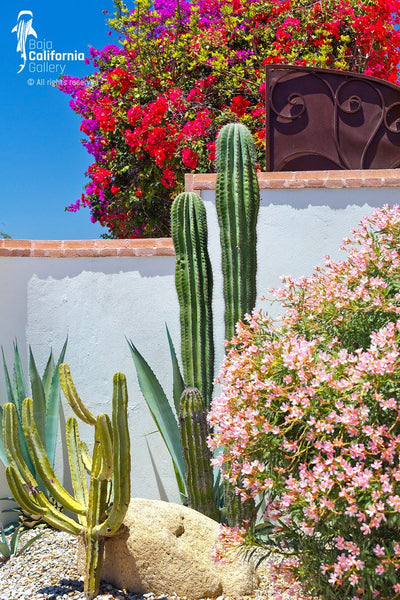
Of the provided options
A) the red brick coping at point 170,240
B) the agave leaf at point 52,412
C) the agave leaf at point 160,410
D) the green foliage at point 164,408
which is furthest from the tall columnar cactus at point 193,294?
the agave leaf at point 52,412

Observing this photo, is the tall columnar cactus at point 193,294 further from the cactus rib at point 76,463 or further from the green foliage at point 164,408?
the cactus rib at point 76,463

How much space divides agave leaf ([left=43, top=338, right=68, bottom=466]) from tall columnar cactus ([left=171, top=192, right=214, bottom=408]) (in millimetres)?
1447

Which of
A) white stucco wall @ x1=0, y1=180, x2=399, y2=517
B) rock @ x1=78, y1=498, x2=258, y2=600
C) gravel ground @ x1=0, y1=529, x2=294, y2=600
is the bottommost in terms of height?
gravel ground @ x1=0, y1=529, x2=294, y2=600

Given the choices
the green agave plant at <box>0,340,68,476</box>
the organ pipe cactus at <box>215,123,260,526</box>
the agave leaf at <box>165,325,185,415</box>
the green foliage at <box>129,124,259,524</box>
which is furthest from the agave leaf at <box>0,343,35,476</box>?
the organ pipe cactus at <box>215,123,260,526</box>

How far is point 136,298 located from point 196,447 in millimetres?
1729

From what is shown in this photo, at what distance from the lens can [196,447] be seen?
5.36 metres

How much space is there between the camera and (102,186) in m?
11.6

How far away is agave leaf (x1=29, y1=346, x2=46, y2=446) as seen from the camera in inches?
257

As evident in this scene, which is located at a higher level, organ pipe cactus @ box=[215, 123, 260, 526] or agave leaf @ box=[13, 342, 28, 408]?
organ pipe cactus @ box=[215, 123, 260, 526]

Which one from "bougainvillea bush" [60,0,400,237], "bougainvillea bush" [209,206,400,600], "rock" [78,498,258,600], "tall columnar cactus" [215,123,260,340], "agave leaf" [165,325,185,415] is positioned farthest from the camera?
"bougainvillea bush" [60,0,400,237]

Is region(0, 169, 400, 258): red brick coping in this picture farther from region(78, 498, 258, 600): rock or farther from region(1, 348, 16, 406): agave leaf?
region(78, 498, 258, 600): rock

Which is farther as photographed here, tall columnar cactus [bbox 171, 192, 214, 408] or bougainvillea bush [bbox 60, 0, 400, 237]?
bougainvillea bush [bbox 60, 0, 400, 237]

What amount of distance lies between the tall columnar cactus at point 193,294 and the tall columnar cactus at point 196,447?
297mm

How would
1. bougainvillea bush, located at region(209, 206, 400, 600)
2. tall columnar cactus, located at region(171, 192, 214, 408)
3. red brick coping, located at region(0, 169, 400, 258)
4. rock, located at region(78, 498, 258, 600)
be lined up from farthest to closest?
red brick coping, located at region(0, 169, 400, 258)
tall columnar cactus, located at region(171, 192, 214, 408)
rock, located at region(78, 498, 258, 600)
bougainvillea bush, located at region(209, 206, 400, 600)
